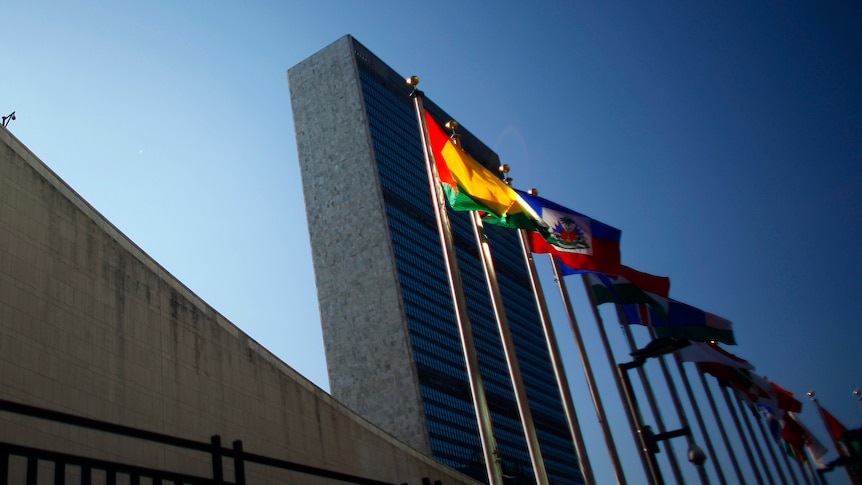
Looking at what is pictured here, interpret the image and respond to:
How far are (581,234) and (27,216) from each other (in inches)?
533

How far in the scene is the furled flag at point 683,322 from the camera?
2164 centimetres

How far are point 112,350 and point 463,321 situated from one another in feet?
29.2

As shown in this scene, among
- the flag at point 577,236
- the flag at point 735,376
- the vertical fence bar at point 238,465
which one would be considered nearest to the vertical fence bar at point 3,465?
the vertical fence bar at point 238,465

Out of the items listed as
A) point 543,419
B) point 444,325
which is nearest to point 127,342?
point 444,325

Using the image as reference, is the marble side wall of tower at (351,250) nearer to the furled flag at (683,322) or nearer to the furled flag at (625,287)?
the furled flag at (683,322)

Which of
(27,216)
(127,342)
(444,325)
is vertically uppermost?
(444,325)

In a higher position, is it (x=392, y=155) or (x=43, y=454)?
(x=392, y=155)

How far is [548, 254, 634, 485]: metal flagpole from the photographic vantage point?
1852 cm

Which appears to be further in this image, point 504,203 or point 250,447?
point 250,447

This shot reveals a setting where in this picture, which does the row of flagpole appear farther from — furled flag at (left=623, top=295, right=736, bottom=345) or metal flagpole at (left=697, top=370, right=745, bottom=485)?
metal flagpole at (left=697, top=370, right=745, bottom=485)

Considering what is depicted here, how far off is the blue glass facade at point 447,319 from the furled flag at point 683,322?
83.5m

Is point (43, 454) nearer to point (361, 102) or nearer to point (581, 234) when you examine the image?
point (581, 234)

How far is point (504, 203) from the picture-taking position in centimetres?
1764

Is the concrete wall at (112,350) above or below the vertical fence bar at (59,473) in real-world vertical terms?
above
